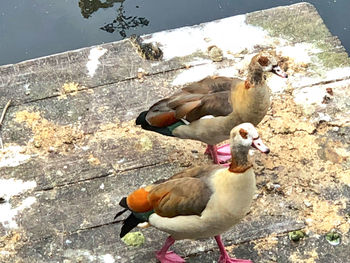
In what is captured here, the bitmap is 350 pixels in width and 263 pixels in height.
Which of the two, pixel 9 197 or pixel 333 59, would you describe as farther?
pixel 333 59

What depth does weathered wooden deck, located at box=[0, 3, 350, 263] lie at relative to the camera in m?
3.03

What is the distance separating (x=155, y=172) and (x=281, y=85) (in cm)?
99

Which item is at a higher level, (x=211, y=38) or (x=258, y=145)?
(x=258, y=145)

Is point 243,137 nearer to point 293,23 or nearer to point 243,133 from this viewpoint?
point 243,133

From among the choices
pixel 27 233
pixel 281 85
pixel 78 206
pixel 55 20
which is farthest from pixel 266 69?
pixel 55 20

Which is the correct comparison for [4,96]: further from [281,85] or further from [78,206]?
[281,85]

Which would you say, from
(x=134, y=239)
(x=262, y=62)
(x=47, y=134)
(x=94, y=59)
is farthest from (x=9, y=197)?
(x=262, y=62)

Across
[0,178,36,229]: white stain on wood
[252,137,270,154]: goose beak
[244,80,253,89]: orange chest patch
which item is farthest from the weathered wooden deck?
[252,137,270,154]: goose beak

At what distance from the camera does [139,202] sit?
9.12 ft

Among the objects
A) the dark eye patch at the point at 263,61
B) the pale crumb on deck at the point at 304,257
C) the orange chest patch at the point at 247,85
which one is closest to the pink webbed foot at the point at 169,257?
the pale crumb on deck at the point at 304,257

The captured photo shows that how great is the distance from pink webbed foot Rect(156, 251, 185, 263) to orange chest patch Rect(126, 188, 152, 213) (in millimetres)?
290

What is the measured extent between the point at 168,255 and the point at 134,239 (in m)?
0.21

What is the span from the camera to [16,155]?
11.3ft

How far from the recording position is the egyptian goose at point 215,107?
3086 millimetres
